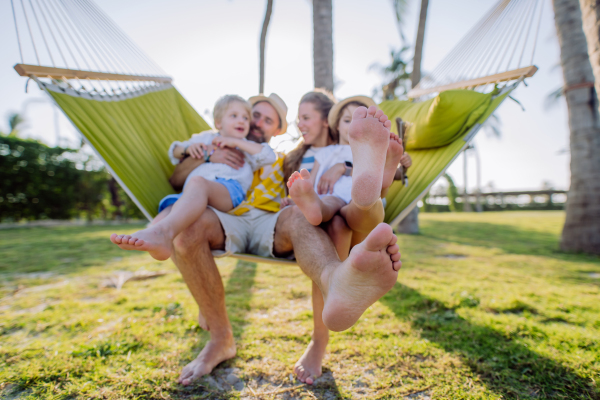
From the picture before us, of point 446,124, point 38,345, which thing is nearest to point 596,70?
point 446,124

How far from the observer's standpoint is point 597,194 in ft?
11.1

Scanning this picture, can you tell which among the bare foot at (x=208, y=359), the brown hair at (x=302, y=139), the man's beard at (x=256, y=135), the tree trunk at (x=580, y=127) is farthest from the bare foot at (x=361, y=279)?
the tree trunk at (x=580, y=127)

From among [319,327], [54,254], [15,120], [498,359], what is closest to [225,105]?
[319,327]

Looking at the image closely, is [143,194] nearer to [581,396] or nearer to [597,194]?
[581,396]

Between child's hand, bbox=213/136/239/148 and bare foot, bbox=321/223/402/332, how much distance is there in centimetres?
87

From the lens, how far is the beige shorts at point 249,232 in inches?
47.9

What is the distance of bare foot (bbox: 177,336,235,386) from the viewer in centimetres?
111

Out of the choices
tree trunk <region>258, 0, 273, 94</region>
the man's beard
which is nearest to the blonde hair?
the man's beard

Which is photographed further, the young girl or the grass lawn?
the grass lawn

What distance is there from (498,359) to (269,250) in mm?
946

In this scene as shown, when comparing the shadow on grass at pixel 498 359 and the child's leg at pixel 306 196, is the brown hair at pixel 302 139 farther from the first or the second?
the shadow on grass at pixel 498 359

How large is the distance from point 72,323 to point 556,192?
635 inches

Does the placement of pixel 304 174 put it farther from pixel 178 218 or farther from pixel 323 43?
pixel 323 43

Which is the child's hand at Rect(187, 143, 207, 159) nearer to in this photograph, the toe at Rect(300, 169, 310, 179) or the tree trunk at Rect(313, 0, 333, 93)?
the toe at Rect(300, 169, 310, 179)
